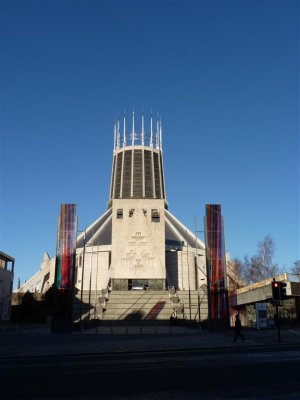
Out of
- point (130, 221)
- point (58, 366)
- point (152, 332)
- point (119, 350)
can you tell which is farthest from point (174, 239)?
point (58, 366)

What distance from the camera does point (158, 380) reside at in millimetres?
7738

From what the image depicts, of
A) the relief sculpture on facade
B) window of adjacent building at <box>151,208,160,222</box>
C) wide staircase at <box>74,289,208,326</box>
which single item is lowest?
wide staircase at <box>74,289,208,326</box>

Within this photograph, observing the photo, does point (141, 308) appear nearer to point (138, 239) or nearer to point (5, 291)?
point (138, 239)

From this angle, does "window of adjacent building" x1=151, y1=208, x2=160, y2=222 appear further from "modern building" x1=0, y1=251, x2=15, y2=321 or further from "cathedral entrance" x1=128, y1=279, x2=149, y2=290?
"modern building" x1=0, y1=251, x2=15, y2=321

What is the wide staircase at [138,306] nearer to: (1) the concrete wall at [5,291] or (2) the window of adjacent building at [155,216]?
(2) the window of adjacent building at [155,216]

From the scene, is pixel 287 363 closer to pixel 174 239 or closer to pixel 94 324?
pixel 94 324

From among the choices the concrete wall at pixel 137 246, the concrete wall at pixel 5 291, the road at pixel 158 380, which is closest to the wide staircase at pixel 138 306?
the concrete wall at pixel 137 246

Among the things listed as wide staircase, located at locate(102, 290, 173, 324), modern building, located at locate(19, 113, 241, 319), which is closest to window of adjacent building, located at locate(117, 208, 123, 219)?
modern building, located at locate(19, 113, 241, 319)

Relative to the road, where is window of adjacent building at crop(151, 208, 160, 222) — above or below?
above

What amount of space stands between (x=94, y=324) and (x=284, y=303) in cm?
1506

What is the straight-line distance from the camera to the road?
652cm

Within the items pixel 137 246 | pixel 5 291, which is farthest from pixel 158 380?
pixel 5 291

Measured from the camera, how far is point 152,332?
25.5 metres

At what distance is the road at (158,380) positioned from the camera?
6516 mm
